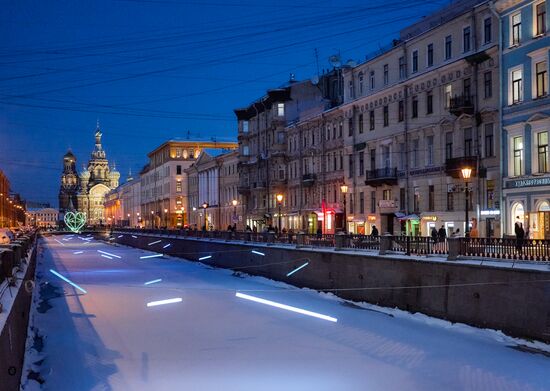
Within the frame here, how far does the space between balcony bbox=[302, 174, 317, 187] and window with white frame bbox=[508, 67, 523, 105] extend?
2787 cm

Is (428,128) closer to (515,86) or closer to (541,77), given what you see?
(515,86)

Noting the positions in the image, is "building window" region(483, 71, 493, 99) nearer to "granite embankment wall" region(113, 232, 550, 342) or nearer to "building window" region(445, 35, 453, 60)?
"building window" region(445, 35, 453, 60)

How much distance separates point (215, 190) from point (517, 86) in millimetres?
67957

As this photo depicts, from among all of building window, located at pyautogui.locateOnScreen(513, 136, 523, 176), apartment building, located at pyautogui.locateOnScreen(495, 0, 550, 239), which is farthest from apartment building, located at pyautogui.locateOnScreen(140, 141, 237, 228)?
building window, located at pyautogui.locateOnScreen(513, 136, 523, 176)

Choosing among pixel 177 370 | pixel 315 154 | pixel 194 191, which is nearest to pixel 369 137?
pixel 315 154

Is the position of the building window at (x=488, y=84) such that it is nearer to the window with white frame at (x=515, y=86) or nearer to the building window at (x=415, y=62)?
the window with white frame at (x=515, y=86)

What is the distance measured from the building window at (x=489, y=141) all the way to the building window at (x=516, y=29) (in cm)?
486

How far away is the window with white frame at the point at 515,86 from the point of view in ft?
118

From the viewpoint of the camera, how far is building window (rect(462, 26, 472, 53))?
41.0 meters

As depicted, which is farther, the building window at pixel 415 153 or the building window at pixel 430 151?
the building window at pixel 415 153

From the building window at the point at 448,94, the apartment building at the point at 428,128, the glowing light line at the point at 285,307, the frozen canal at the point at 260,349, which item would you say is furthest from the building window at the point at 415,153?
the glowing light line at the point at 285,307

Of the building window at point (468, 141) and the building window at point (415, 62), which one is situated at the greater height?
the building window at point (415, 62)

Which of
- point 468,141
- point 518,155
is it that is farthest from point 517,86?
point 468,141

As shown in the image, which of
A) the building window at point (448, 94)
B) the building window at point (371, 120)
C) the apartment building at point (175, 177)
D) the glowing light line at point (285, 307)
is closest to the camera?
the glowing light line at point (285, 307)
